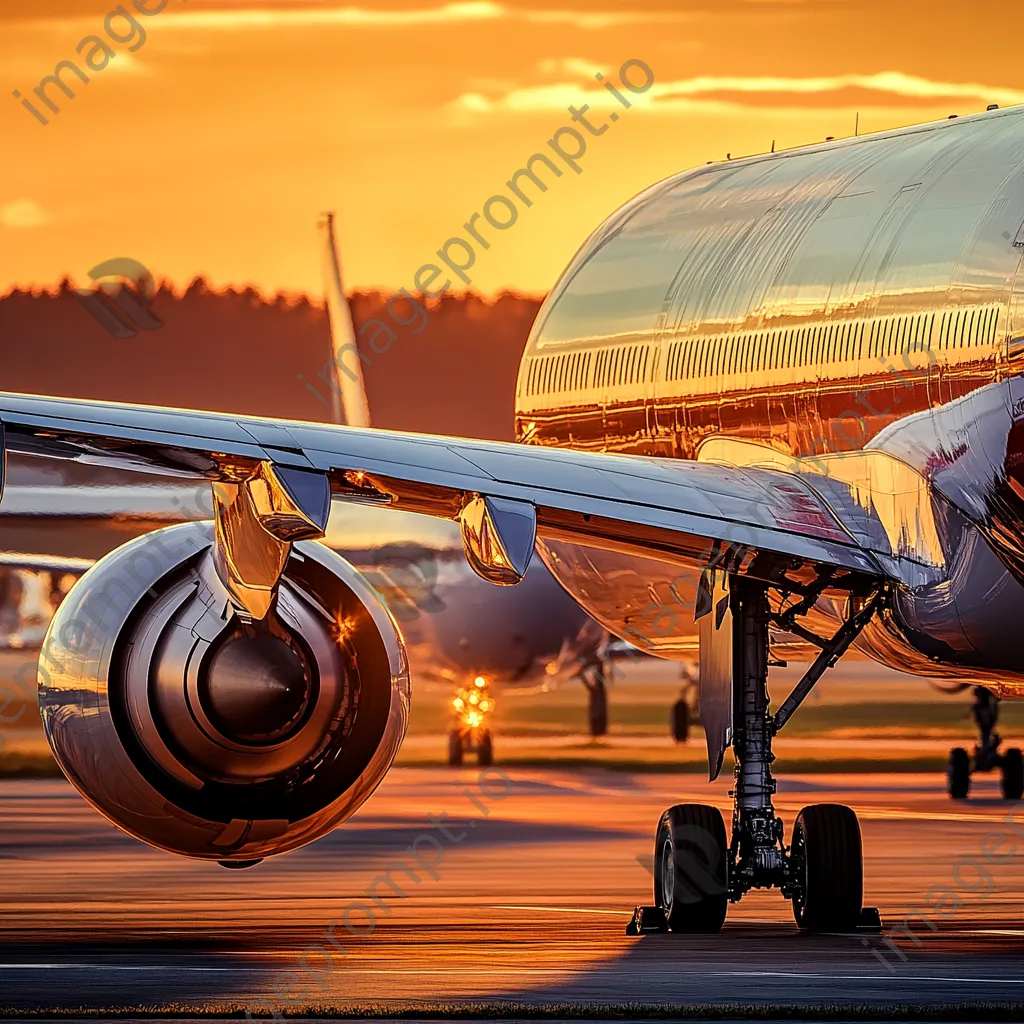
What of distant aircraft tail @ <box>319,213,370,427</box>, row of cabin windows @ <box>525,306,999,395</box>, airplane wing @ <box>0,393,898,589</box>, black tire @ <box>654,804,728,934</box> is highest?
distant aircraft tail @ <box>319,213,370,427</box>

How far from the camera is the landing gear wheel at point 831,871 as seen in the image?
54.9 feet

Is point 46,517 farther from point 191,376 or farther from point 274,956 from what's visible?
point 274,956

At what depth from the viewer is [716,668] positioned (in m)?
17.2

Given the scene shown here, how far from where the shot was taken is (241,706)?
1680 cm

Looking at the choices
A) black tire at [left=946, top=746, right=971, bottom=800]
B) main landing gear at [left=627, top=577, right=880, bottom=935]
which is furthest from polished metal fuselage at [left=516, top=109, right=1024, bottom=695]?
black tire at [left=946, top=746, right=971, bottom=800]

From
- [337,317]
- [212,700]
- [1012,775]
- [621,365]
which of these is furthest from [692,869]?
[337,317]

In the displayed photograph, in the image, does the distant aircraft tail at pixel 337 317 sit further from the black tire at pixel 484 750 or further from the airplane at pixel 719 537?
the airplane at pixel 719 537

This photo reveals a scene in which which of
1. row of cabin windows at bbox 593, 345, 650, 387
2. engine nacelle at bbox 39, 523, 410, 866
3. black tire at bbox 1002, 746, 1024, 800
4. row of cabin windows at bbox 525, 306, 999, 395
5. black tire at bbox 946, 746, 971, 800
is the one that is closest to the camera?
row of cabin windows at bbox 525, 306, 999, 395

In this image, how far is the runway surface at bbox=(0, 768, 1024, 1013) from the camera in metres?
13.7

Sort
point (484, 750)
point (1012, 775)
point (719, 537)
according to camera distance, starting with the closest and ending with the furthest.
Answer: point (719, 537) → point (1012, 775) → point (484, 750)

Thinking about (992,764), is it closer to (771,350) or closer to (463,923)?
(771,350)

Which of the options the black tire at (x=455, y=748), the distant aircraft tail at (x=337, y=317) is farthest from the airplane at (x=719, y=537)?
the black tire at (x=455, y=748)

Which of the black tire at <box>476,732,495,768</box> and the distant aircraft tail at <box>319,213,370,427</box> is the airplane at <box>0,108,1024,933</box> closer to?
the distant aircraft tail at <box>319,213,370,427</box>

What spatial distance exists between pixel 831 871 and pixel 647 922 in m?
1.15
